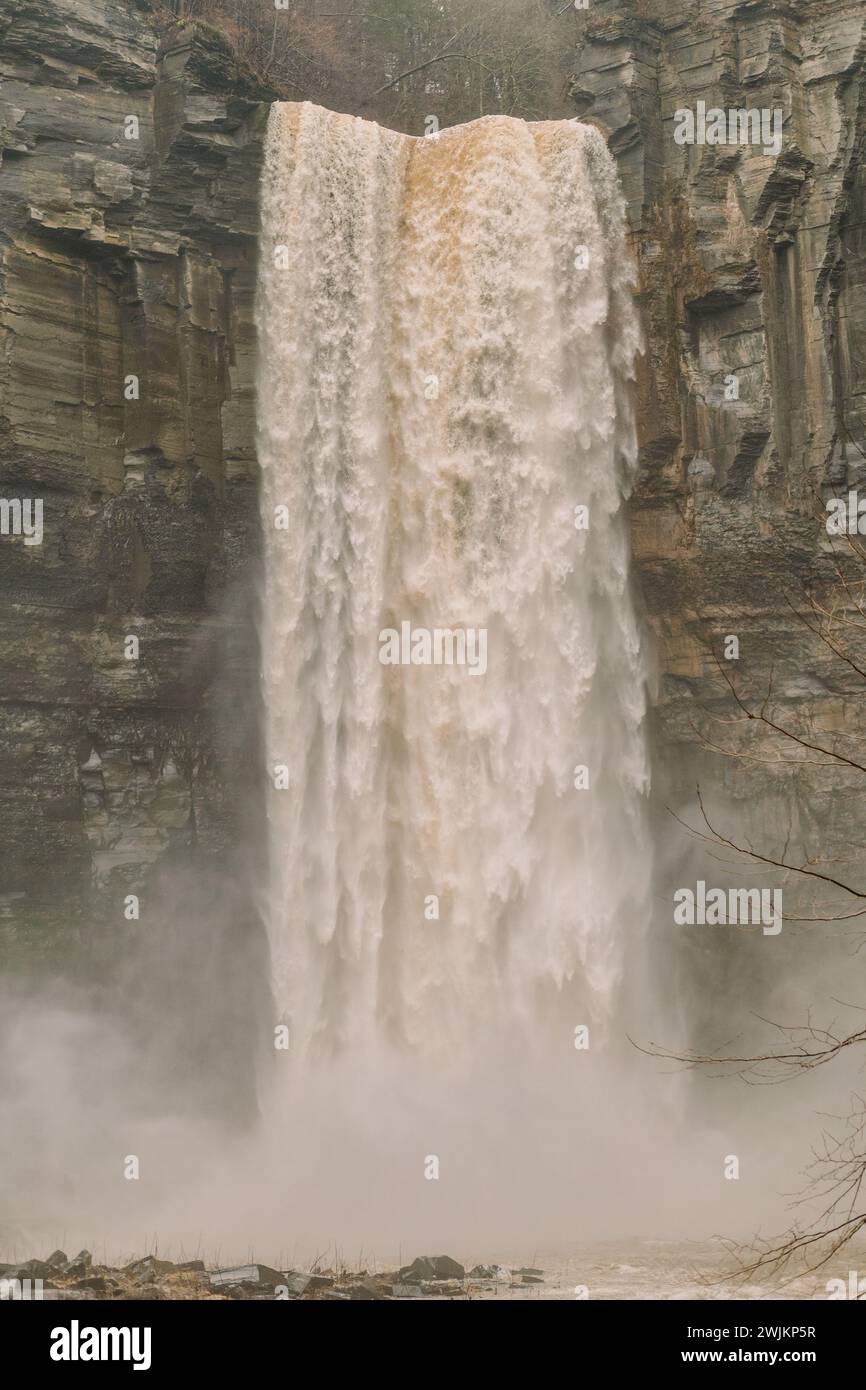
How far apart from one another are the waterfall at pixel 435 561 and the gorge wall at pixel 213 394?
767 millimetres

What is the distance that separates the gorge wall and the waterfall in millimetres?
767

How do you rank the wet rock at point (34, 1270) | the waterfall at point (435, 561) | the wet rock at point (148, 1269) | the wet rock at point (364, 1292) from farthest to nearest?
the waterfall at point (435, 561) < the wet rock at point (34, 1270) < the wet rock at point (148, 1269) < the wet rock at point (364, 1292)

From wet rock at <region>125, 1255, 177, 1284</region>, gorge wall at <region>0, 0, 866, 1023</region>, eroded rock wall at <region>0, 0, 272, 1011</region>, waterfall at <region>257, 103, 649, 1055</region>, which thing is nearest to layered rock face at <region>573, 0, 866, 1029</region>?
gorge wall at <region>0, 0, 866, 1023</region>

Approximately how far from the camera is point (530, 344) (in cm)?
2702

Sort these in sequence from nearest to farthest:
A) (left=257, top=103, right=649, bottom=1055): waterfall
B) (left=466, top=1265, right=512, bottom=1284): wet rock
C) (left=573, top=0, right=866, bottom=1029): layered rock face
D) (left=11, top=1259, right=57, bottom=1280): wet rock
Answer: (left=11, top=1259, right=57, bottom=1280): wet rock
(left=466, top=1265, right=512, bottom=1284): wet rock
(left=257, top=103, right=649, bottom=1055): waterfall
(left=573, top=0, right=866, bottom=1029): layered rock face

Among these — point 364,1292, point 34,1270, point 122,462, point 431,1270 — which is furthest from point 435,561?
point 34,1270

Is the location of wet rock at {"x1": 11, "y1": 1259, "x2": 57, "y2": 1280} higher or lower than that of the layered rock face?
lower

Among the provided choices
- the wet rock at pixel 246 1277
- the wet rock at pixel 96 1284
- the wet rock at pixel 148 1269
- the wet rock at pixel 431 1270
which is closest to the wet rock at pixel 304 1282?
the wet rock at pixel 246 1277

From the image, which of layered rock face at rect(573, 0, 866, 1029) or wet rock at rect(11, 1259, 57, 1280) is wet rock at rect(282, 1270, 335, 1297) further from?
layered rock face at rect(573, 0, 866, 1029)

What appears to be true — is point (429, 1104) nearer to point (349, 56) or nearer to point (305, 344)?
point (305, 344)

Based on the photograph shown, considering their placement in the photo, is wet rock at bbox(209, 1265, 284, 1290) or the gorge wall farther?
the gorge wall

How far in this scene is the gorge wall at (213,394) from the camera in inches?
986

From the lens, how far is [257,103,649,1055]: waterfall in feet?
86.4

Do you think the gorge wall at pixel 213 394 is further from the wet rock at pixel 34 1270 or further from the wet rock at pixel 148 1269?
the wet rock at pixel 148 1269
